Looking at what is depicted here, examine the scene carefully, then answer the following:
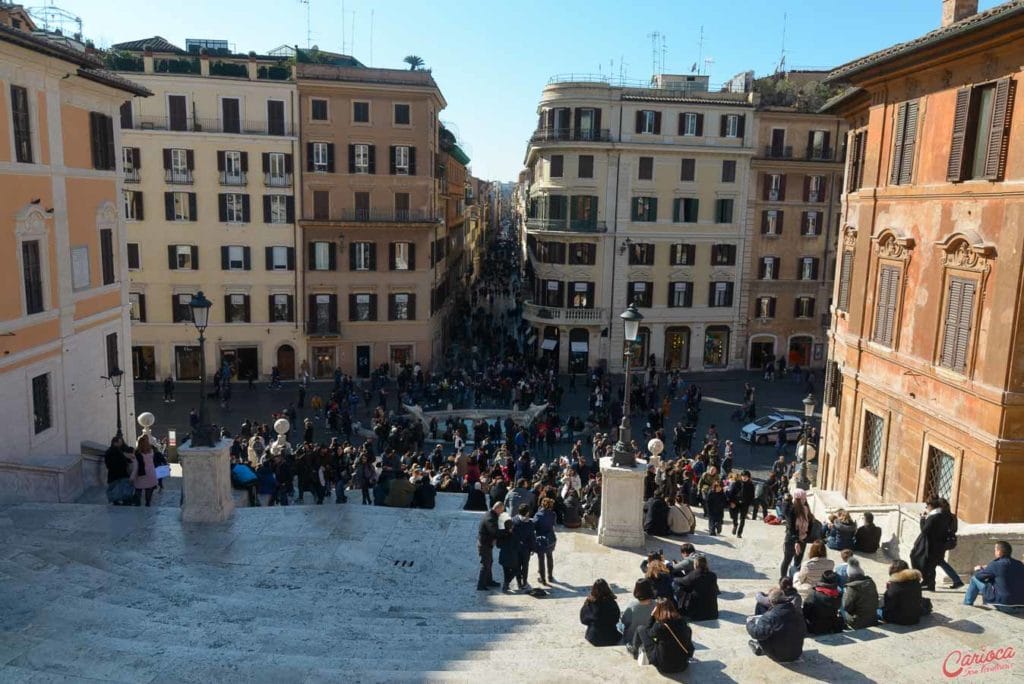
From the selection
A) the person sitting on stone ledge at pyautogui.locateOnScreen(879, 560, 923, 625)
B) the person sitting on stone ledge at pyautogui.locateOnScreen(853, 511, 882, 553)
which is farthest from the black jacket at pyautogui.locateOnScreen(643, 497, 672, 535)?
the person sitting on stone ledge at pyautogui.locateOnScreen(879, 560, 923, 625)

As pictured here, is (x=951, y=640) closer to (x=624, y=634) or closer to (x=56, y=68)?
(x=624, y=634)

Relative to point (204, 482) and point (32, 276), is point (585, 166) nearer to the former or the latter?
point (32, 276)

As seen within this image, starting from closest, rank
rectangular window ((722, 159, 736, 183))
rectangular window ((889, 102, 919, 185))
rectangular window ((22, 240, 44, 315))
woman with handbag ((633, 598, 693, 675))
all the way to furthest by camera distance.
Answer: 1. woman with handbag ((633, 598, 693, 675))
2. rectangular window ((889, 102, 919, 185))
3. rectangular window ((22, 240, 44, 315))
4. rectangular window ((722, 159, 736, 183))

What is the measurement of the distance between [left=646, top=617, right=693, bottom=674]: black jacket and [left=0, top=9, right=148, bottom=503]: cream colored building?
13259 millimetres

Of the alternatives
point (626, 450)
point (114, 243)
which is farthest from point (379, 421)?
point (626, 450)

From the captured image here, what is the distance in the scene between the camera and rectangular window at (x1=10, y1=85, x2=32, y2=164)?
17844mm

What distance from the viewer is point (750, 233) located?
45969 millimetres

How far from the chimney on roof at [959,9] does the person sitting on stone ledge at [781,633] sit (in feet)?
50.9

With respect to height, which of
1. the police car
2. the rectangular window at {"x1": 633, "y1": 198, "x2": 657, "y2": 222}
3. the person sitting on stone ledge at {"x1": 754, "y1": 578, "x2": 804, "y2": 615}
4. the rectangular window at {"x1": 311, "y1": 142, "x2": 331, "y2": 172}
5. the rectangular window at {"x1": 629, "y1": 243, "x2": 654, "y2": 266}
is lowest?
the police car

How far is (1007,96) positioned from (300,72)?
110ft

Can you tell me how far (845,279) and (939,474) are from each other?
8.35 meters

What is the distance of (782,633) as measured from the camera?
28.1 ft

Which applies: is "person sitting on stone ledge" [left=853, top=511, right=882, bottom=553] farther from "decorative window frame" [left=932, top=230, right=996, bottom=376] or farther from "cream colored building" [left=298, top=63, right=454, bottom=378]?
"cream colored building" [left=298, top=63, right=454, bottom=378]

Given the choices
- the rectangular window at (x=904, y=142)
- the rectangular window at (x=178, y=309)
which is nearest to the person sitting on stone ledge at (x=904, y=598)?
the rectangular window at (x=904, y=142)
